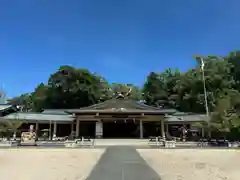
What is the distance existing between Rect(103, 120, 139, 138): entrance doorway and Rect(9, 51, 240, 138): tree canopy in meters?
11.8

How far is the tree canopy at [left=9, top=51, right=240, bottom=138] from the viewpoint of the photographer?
42125 millimetres

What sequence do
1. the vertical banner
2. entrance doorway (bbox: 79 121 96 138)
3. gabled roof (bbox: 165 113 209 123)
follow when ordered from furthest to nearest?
entrance doorway (bbox: 79 121 96 138) → gabled roof (bbox: 165 113 209 123) → the vertical banner

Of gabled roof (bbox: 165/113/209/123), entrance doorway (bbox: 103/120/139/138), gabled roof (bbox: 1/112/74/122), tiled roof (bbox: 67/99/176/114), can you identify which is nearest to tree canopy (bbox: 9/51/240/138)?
gabled roof (bbox: 165/113/209/123)

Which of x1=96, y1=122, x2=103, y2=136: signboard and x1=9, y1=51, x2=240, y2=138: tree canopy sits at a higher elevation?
x1=9, y1=51, x2=240, y2=138: tree canopy

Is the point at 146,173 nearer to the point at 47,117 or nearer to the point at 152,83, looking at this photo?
the point at 47,117

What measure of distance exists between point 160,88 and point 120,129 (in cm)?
2434

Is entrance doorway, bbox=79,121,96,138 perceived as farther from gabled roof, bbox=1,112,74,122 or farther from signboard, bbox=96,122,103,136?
signboard, bbox=96,122,103,136

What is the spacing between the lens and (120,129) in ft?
123

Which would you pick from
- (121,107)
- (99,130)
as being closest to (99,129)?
(99,130)

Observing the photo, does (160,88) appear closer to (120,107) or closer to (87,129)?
(120,107)

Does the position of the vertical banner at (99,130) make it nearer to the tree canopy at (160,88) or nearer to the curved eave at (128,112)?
the curved eave at (128,112)

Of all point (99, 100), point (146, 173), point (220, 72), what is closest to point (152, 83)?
point (99, 100)

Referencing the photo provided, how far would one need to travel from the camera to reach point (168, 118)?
35.3m

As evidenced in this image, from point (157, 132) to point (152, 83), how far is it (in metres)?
24.8
